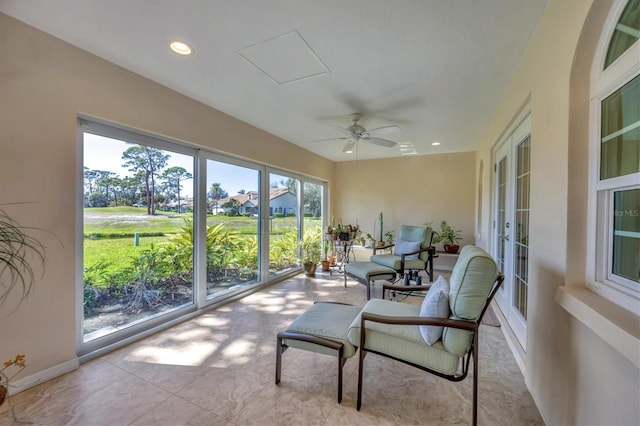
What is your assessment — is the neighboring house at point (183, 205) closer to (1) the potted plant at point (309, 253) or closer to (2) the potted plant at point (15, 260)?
(2) the potted plant at point (15, 260)

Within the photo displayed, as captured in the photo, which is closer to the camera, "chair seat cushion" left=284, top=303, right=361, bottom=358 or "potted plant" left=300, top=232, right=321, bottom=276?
"chair seat cushion" left=284, top=303, right=361, bottom=358

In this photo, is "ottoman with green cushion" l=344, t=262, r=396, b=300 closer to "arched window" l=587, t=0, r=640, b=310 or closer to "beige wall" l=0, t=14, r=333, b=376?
"arched window" l=587, t=0, r=640, b=310

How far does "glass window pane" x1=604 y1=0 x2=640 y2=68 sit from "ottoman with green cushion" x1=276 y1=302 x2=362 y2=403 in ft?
6.37

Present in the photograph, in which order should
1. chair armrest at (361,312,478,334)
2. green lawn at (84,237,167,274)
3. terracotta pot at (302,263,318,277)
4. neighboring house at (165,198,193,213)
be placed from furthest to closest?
terracotta pot at (302,263,318,277)
neighboring house at (165,198,193,213)
green lawn at (84,237,167,274)
chair armrest at (361,312,478,334)

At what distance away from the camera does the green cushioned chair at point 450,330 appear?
1.43 m

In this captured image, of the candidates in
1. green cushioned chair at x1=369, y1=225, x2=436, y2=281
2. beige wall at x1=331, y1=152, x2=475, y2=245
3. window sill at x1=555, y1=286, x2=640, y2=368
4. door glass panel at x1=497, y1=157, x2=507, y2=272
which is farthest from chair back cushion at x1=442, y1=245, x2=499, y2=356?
beige wall at x1=331, y1=152, x2=475, y2=245

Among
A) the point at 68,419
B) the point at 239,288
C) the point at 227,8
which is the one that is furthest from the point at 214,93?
the point at 68,419

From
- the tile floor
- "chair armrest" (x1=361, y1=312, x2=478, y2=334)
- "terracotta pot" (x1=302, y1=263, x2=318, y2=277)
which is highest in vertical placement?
"chair armrest" (x1=361, y1=312, x2=478, y2=334)

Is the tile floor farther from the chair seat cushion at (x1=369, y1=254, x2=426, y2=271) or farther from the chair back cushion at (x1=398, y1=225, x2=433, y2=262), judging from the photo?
the chair back cushion at (x1=398, y1=225, x2=433, y2=262)

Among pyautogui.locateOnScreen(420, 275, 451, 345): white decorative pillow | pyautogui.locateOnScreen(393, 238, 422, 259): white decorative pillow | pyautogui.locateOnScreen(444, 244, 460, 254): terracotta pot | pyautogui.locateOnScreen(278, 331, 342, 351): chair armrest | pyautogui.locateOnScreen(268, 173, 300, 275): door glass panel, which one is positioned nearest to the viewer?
pyautogui.locateOnScreen(420, 275, 451, 345): white decorative pillow

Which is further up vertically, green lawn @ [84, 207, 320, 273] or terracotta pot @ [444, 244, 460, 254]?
green lawn @ [84, 207, 320, 273]

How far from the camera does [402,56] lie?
2053mm

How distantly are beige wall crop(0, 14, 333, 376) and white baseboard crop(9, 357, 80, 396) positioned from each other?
3 cm

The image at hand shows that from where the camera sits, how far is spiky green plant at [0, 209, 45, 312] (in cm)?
168
